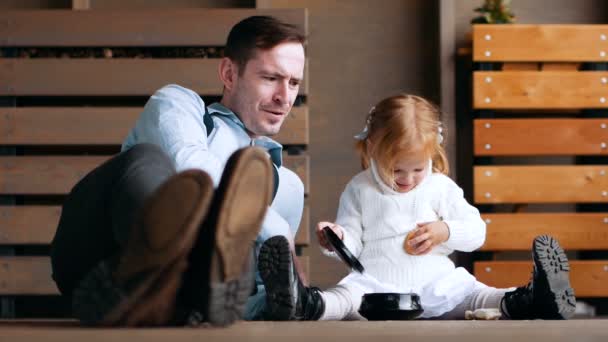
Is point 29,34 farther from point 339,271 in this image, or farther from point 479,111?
point 479,111

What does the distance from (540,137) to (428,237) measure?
5.71ft

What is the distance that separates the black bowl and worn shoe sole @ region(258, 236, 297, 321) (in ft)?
0.88

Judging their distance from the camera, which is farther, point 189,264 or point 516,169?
point 516,169

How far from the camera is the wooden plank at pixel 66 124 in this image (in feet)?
13.5

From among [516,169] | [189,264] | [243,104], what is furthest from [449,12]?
[189,264]

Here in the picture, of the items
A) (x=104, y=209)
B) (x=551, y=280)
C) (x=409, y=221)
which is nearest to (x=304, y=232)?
(x=409, y=221)

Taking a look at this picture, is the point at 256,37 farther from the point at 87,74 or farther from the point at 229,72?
the point at 87,74

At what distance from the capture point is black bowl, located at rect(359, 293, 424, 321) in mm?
2131

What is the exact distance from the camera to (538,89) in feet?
13.6

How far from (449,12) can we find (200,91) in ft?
3.70

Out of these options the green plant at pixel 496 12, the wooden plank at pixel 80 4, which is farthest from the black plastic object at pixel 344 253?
the wooden plank at pixel 80 4

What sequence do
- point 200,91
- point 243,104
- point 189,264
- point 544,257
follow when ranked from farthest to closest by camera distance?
point 200,91
point 243,104
point 544,257
point 189,264

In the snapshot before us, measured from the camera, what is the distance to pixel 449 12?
167 inches

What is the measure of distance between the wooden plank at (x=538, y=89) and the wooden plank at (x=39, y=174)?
164cm
